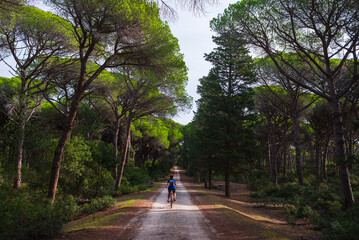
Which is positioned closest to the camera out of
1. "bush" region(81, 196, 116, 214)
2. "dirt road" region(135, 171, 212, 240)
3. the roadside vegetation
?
"dirt road" region(135, 171, 212, 240)

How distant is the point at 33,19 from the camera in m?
13.1

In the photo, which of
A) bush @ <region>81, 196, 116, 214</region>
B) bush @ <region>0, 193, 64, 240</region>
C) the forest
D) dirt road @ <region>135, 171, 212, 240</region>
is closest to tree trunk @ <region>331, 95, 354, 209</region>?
the forest

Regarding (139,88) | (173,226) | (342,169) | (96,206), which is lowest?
(96,206)

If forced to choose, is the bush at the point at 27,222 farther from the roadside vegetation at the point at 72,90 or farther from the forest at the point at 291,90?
the forest at the point at 291,90

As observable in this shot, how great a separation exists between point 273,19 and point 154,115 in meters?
13.9

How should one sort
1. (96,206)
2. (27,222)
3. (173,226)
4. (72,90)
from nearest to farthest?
(27,222), (173,226), (96,206), (72,90)

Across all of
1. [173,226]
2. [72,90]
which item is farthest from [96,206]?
[72,90]

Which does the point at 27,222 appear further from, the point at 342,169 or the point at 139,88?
the point at 139,88

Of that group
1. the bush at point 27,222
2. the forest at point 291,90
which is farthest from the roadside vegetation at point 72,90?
the forest at point 291,90

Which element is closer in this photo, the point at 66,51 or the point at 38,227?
the point at 38,227

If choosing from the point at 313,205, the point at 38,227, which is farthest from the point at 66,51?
the point at 313,205

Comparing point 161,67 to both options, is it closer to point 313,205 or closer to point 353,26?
point 353,26

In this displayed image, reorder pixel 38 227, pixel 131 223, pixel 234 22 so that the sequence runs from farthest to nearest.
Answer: pixel 234 22, pixel 131 223, pixel 38 227

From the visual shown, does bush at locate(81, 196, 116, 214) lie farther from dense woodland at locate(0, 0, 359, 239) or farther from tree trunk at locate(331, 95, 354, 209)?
tree trunk at locate(331, 95, 354, 209)
